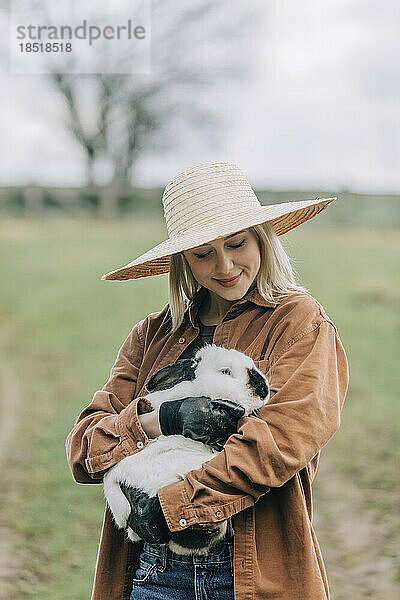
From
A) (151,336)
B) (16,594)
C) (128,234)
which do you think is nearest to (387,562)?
(16,594)

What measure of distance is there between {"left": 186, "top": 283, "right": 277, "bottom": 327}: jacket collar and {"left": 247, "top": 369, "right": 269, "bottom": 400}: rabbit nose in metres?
0.19

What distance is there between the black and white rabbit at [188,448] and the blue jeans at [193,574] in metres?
0.04

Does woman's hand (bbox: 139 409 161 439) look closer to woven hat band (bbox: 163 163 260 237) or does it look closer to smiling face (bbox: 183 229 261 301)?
smiling face (bbox: 183 229 261 301)

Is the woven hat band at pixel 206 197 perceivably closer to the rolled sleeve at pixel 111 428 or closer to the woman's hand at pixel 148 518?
the rolled sleeve at pixel 111 428

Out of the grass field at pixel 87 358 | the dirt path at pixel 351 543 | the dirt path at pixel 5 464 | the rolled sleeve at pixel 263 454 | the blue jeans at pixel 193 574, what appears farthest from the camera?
the grass field at pixel 87 358

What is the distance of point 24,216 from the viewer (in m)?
9.54

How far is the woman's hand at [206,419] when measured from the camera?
4.99ft

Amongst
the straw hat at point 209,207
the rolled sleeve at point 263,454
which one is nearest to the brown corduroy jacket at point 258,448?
the rolled sleeve at point 263,454

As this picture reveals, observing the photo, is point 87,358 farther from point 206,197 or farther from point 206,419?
point 206,419

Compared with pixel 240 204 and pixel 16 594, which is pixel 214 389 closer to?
pixel 240 204

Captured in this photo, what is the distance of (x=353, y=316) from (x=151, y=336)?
21.1 feet

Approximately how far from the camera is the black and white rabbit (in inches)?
59.7

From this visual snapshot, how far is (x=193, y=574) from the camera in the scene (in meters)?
1.55

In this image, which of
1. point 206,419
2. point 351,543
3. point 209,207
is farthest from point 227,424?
point 351,543
